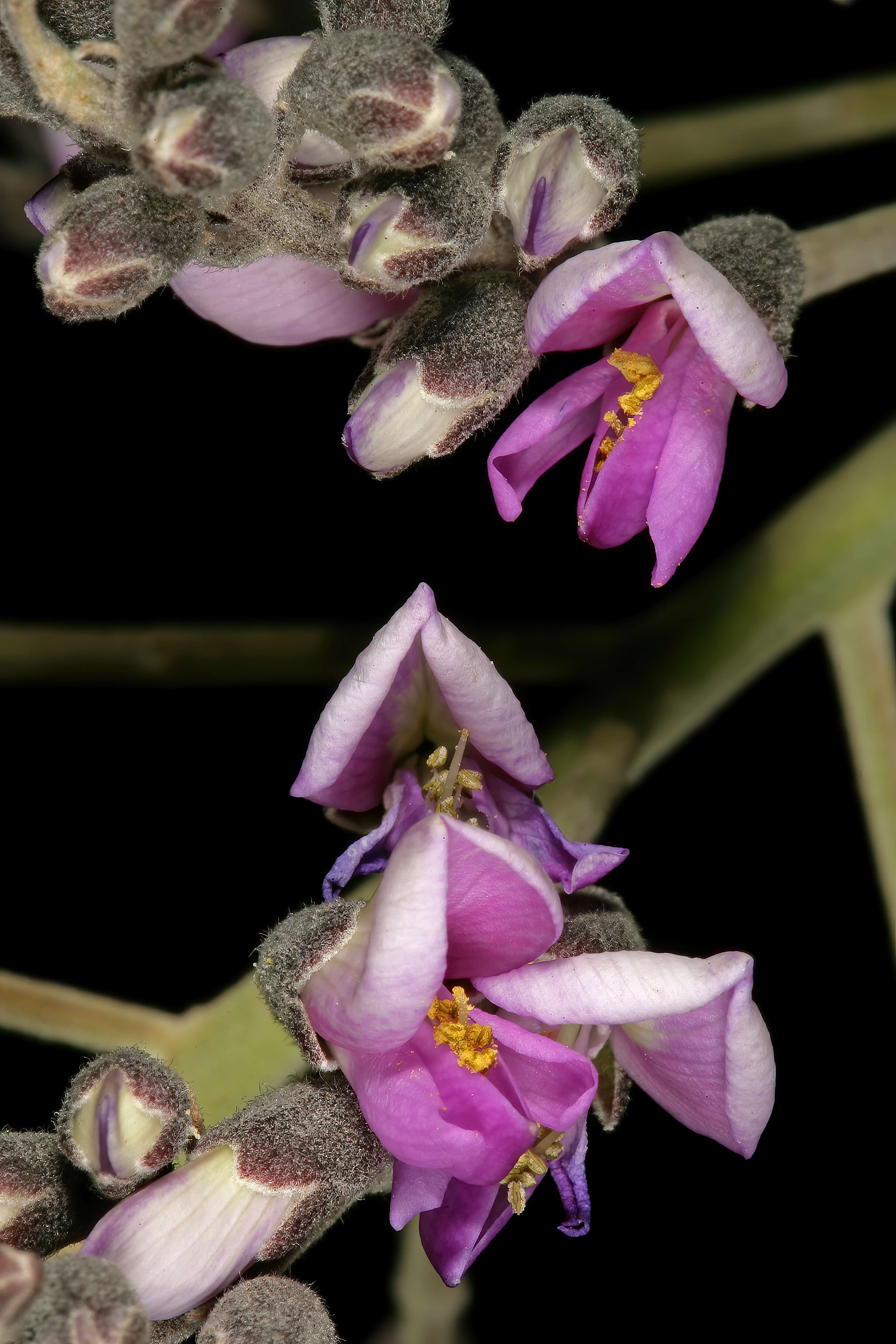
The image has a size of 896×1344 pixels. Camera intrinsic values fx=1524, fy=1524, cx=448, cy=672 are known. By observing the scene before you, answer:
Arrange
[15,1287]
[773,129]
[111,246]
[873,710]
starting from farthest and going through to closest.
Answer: [773,129]
[873,710]
[111,246]
[15,1287]

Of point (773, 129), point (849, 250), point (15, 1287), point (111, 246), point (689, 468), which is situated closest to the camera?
point (15, 1287)

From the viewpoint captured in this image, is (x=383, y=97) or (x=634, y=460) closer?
(x=383, y=97)

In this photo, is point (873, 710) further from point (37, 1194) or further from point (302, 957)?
point (37, 1194)

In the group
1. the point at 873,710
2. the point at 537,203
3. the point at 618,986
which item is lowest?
the point at 873,710

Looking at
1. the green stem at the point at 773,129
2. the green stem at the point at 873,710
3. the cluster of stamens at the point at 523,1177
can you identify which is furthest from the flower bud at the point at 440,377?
the green stem at the point at 773,129

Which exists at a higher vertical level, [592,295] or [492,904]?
[592,295]

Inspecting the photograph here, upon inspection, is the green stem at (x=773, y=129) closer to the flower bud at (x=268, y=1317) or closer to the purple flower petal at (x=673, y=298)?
the purple flower petal at (x=673, y=298)

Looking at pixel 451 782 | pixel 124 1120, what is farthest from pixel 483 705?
pixel 124 1120

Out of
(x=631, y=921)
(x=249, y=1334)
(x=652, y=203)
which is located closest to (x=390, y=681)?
(x=631, y=921)

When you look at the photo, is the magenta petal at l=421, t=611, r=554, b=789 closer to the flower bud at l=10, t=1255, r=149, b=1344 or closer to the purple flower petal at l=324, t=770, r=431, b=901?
the purple flower petal at l=324, t=770, r=431, b=901

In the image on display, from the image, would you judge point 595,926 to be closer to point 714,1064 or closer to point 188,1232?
point 714,1064
